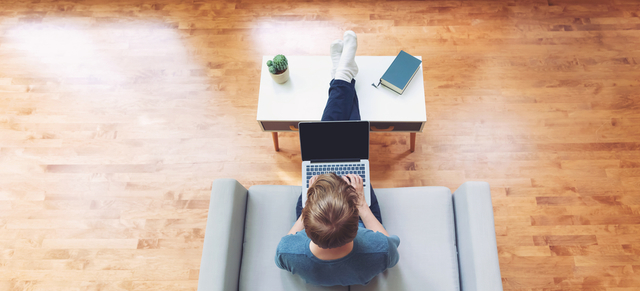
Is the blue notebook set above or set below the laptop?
above

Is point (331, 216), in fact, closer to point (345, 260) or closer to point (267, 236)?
point (345, 260)

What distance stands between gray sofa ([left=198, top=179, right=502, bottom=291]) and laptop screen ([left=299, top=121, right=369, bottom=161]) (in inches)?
8.5

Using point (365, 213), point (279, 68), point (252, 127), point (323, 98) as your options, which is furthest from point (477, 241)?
point (252, 127)

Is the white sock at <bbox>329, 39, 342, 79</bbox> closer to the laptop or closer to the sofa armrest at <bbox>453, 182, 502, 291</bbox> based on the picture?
the laptop

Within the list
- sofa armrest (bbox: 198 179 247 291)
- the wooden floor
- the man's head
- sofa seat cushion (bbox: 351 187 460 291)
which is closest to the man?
the man's head

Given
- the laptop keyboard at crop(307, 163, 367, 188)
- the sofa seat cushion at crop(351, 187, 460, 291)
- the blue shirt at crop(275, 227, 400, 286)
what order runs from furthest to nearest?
the laptop keyboard at crop(307, 163, 367, 188) < the sofa seat cushion at crop(351, 187, 460, 291) < the blue shirt at crop(275, 227, 400, 286)

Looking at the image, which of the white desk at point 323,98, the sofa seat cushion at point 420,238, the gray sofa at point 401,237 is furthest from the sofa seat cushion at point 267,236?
the white desk at point 323,98

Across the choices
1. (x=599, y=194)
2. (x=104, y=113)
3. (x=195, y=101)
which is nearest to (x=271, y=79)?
(x=195, y=101)

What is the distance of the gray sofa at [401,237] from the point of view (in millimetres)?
1384

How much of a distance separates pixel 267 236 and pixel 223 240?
0.22 metres

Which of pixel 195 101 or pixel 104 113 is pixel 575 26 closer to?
pixel 195 101

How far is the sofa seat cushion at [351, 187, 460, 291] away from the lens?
1469 millimetres

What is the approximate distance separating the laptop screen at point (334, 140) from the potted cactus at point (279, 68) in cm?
42

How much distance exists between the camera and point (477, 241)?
1398mm
